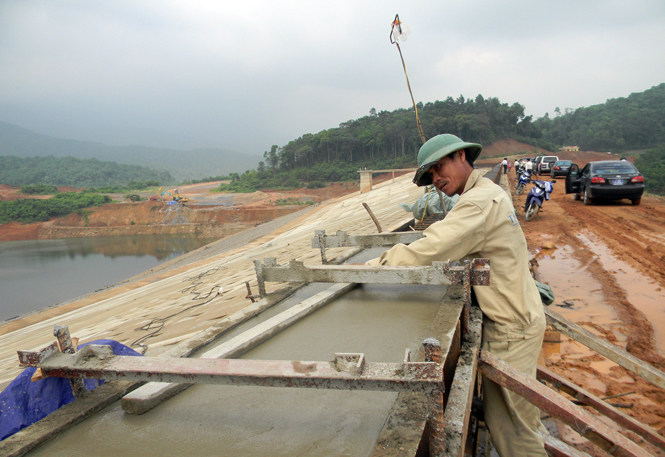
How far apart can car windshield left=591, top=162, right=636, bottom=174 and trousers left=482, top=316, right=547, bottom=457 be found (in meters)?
11.8

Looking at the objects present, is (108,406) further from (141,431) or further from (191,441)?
(191,441)

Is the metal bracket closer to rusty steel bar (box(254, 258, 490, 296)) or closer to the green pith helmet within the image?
rusty steel bar (box(254, 258, 490, 296))

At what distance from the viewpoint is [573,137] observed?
66.9 meters

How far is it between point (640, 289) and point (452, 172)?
487cm

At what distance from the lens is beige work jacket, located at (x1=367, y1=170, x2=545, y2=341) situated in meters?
1.98

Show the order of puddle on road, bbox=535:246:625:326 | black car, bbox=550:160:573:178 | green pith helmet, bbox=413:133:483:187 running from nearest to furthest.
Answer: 1. green pith helmet, bbox=413:133:483:187
2. puddle on road, bbox=535:246:625:326
3. black car, bbox=550:160:573:178

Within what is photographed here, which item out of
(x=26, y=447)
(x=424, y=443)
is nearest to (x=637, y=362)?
(x=424, y=443)

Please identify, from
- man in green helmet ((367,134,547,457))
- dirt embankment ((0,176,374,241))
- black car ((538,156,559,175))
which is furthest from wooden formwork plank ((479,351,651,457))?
dirt embankment ((0,176,374,241))

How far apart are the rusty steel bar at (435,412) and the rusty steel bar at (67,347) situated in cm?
127

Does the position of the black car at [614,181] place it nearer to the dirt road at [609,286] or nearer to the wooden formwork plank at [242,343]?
the dirt road at [609,286]

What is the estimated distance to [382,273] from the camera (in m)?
2.31

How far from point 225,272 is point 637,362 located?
24.3 ft

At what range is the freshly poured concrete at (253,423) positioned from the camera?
139 cm

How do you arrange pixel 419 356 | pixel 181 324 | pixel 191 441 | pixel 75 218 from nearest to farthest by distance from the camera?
pixel 191 441 < pixel 419 356 < pixel 181 324 < pixel 75 218
